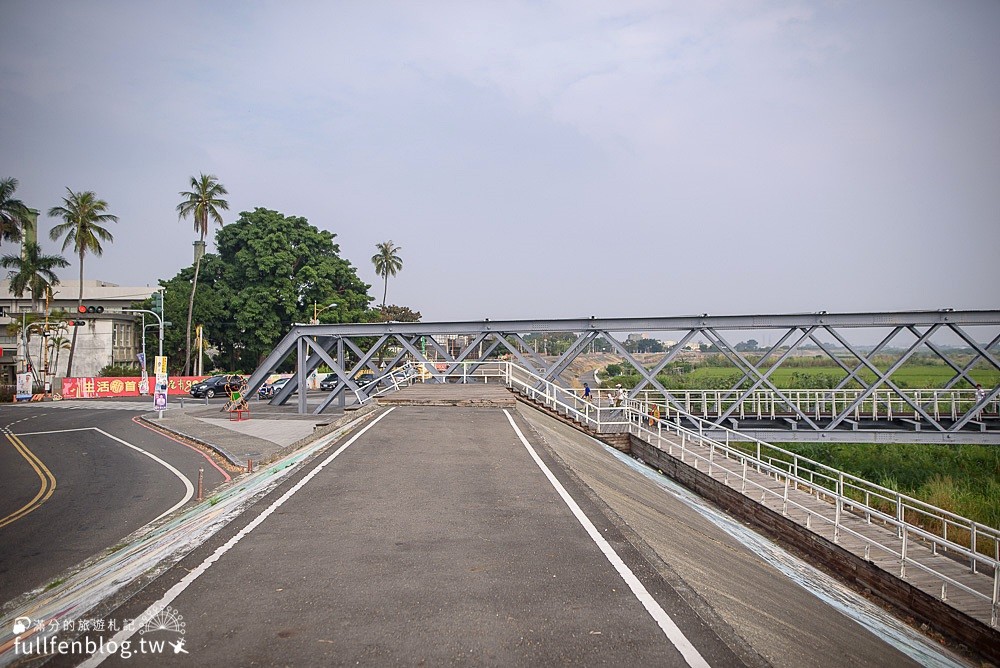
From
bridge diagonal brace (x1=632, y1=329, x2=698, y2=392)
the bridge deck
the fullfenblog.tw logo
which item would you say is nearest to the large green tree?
bridge diagonal brace (x1=632, y1=329, x2=698, y2=392)

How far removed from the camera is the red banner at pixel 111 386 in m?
55.0

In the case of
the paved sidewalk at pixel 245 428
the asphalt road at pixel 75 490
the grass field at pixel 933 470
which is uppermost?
the paved sidewalk at pixel 245 428

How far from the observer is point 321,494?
1034 centimetres

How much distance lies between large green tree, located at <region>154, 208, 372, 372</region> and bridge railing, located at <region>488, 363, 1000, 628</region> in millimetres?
39549

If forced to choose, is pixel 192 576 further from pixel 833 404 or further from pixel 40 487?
pixel 833 404

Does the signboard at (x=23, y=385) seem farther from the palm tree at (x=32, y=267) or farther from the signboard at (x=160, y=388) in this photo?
the signboard at (x=160, y=388)

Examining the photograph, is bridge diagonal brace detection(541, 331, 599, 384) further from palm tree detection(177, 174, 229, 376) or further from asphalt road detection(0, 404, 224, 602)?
palm tree detection(177, 174, 229, 376)

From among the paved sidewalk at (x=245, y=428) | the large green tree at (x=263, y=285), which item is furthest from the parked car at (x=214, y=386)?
the paved sidewalk at (x=245, y=428)

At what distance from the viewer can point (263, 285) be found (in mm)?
63250

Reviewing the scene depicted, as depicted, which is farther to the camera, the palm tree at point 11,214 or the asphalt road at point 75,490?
the palm tree at point 11,214

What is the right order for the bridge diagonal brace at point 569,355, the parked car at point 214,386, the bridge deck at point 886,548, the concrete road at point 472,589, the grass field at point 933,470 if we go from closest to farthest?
1. the concrete road at point 472,589
2. the bridge deck at point 886,548
3. the grass field at point 933,470
4. the bridge diagonal brace at point 569,355
5. the parked car at point 214,386

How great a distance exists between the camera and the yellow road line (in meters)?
14.6

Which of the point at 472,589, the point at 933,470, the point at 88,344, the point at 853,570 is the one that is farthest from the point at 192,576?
the point at 88,344

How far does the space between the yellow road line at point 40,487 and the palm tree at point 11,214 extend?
112 feet
